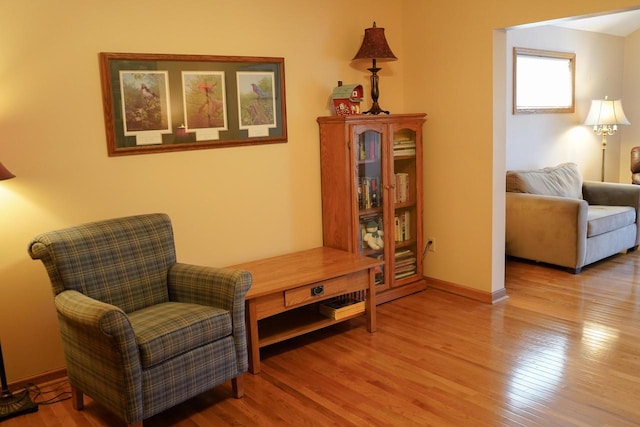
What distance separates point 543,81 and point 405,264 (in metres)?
2.68

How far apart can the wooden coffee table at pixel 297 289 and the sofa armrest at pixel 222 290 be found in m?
0.23

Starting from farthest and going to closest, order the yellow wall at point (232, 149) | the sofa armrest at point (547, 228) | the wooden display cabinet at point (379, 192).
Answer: the sofa armrest at point (547, 228) → the wooden display cabinet at point (379, 192) → the yellow wall at point (232, 149)

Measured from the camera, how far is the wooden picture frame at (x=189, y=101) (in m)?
3.02

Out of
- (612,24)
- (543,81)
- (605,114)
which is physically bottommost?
(605,114)

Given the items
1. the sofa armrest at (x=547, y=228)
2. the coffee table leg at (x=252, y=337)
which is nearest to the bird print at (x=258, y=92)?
the coffee table leg at (x=252, y=337)

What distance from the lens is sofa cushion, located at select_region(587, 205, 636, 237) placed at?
4.61 m

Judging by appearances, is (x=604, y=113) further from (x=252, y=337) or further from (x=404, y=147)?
(x=252, y=337)

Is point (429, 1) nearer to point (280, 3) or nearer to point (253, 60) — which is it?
point (280, 3)

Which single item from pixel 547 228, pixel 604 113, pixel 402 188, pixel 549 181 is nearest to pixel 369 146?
pixel 402 188

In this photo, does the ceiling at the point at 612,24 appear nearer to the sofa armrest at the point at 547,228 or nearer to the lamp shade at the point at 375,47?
the sofa armrest at the point at 547,228

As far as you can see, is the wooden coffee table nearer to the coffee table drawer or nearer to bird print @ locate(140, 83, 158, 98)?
the coffee table drawer

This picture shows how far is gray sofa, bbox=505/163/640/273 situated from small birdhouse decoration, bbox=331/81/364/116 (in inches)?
73.1

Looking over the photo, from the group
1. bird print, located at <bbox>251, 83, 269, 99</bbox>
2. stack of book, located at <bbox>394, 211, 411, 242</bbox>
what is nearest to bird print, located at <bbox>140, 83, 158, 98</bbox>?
bird print, located at <bbox>251, 83, 269, 99</bbox>

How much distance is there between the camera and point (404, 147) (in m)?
4.08
